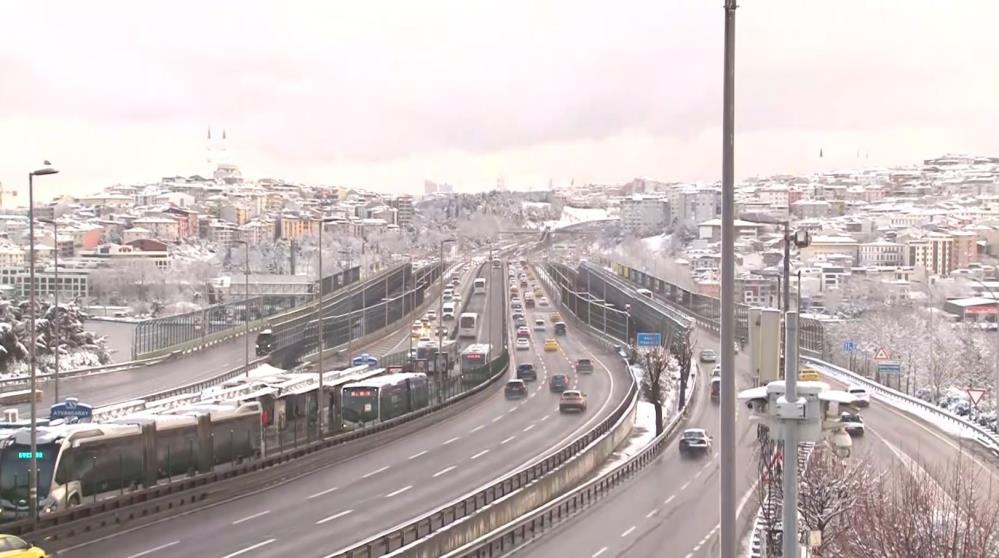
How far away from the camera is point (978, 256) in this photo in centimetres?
13350

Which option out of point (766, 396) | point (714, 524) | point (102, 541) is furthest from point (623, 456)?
point (766, 396)

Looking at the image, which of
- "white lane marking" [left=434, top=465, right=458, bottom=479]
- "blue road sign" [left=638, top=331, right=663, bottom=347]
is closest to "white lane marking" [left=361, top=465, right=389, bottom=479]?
"white lane marking" [left=434, top=465, right=458, bottom=479]

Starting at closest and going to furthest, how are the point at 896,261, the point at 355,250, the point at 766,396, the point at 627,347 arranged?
the point at 766,396
the point at 627,347
the point at 896,261
the point at 355,250

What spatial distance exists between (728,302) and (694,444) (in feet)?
71.8

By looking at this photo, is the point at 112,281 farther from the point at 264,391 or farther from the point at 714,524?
the point at 714,524

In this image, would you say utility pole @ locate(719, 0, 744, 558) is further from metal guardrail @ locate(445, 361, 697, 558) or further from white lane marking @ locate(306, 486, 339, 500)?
white lane marking @ locate(306, 486, 339, 500)

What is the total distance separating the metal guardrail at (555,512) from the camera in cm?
1478

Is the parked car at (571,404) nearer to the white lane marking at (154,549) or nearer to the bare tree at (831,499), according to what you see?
the bare tree at (831,499)

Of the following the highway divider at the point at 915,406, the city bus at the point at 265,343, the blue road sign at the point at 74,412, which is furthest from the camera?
the city bus at the point at 265,343

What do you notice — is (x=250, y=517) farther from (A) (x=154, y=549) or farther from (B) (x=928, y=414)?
(B) (x=928, y=414)

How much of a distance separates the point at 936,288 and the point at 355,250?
7316 centimetres

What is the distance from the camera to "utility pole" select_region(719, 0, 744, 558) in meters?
5.09

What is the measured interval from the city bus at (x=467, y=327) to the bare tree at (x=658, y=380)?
47.4ft

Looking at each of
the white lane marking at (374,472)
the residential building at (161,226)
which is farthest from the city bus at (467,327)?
the residential building at (161,226)
